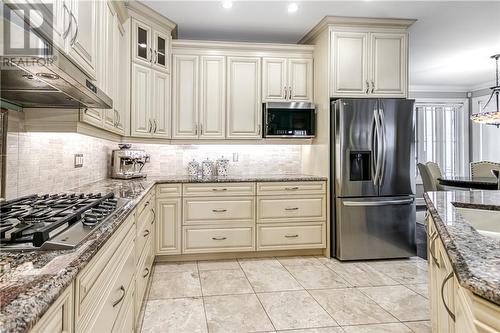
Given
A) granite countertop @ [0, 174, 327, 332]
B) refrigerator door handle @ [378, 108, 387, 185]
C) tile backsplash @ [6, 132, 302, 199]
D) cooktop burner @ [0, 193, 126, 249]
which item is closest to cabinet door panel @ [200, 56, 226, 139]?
tile backsplash @ [6, 132, 302, 199]

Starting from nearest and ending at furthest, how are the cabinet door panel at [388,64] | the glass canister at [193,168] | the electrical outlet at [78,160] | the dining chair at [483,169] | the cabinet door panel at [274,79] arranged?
the electrical outlet at [78,160] → the cabinet door panel at [388,64] → the cabinet door panel at [274,79] → the glass canister at [193,168] → the dining chair at [483,169]

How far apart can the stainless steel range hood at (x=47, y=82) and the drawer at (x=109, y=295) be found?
28.6 inches

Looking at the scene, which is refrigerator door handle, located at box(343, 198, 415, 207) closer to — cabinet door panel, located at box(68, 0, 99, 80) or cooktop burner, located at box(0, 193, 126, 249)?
cooktop burner, located at box(0, 193, 126, 249)

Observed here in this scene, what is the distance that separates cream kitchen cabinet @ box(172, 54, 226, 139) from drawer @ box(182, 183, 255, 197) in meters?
0.65

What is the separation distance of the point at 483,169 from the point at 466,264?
205 inches

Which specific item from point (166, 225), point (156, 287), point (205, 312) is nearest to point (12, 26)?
point (205, 312)

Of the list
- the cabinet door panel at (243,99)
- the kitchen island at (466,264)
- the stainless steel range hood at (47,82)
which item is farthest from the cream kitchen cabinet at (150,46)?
the kitchen island at (466,264)

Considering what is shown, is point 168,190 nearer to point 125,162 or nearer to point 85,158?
point 125,162

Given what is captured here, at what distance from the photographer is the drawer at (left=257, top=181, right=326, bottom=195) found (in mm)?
3684

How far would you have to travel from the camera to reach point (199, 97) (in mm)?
3908

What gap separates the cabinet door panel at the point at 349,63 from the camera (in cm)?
369

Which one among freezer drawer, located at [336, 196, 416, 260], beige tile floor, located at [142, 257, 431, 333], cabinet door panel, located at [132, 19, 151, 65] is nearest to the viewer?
beige tile floor, located at [142, 257, 431, 333]

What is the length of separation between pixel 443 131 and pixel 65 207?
25.1 ft

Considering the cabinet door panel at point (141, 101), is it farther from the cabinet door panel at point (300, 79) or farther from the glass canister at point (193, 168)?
the cabinet door panel at point (300, 79)
